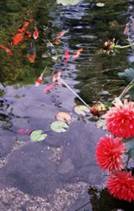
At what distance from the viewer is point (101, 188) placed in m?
1.71

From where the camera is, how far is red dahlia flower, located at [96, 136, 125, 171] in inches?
56.7

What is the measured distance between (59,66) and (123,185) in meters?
1.27

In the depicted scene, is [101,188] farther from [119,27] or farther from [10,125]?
[119,27]

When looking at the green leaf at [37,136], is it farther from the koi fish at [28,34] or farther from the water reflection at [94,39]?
the koi fish at [28,34]

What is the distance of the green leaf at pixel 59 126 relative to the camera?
2.04 m

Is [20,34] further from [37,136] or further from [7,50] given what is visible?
[37,136]

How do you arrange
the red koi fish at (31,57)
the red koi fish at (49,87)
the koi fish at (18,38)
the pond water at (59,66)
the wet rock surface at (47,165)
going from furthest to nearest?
the koi fish at (18,38), the red koi fish at (31,57), the red koi fish at (49,87), the pond water at (59,66), the wet rock surface at (47,165)

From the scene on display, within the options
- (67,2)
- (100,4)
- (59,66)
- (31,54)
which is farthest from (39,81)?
(100,4)

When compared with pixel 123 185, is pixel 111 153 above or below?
above

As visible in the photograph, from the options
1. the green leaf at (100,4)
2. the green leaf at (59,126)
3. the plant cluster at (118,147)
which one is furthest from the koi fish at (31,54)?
the plant cluster at (118,147)

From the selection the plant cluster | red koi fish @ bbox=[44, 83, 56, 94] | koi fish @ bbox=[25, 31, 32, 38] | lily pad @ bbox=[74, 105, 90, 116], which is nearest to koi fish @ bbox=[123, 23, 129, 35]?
koi fish @ bbox=[25, 31, 32, 38]

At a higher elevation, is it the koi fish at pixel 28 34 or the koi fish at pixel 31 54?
the koi fish at pixel 28 34

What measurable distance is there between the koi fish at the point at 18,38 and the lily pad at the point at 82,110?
0.83 meters

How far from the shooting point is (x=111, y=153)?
1.44 metres
